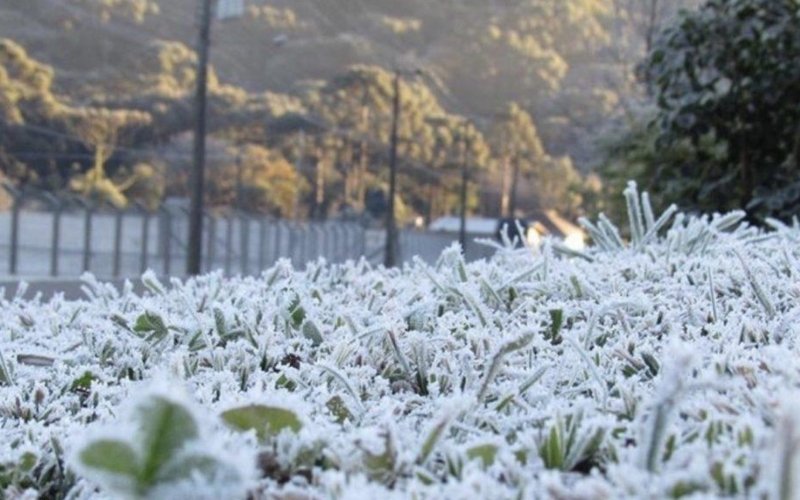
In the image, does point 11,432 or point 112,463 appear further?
point 11,432

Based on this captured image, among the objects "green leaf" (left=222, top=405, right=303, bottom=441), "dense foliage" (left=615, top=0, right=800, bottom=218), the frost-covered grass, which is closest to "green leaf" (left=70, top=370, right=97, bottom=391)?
the frost-covered grass

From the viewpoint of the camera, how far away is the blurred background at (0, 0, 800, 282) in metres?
8.68

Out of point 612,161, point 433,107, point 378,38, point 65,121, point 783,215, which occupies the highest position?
point 378,38

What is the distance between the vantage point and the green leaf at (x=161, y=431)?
1064 mm

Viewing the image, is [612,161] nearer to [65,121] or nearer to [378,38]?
[65,121]

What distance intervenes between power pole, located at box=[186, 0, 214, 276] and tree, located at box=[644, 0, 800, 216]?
6324 millimetres

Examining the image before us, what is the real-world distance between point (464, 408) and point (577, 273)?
4.15ft

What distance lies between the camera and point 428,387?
1.80 metres

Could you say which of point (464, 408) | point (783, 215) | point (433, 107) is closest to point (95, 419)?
point (464, 408)

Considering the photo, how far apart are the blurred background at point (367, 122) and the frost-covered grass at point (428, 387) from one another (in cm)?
197

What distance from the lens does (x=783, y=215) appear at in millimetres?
7621

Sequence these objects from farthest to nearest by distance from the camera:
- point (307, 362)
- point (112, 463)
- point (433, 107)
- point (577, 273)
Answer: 1. point (433, 107)
2. point (577, 273)
3. point (307, 362)
4. point (112, 463)

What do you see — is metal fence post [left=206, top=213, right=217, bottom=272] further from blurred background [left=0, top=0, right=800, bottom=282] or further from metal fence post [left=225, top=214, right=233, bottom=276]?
metal fence post [left=225, top=214, right=233, bottom=276]

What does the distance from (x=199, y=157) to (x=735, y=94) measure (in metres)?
7.04
